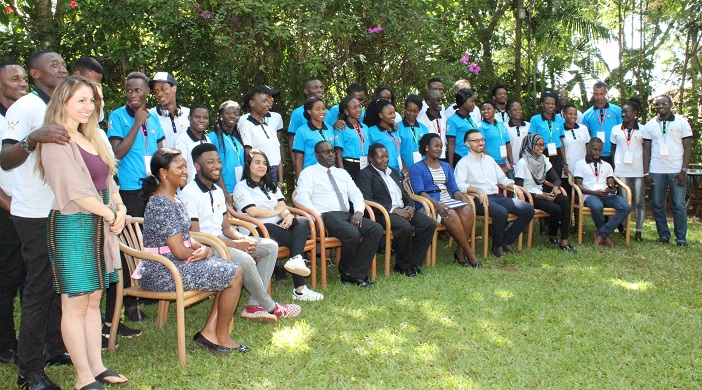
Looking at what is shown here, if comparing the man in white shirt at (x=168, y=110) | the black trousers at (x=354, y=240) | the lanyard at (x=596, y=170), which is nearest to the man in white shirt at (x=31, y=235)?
the man in white shirt at (x=168, y=110)

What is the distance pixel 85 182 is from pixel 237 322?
2032 mm

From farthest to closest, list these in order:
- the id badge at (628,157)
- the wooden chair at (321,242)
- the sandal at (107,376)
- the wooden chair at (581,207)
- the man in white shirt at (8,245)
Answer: the id badge at (628,157) → the wooden chair at (581,207) → the wooden chair at (321,242) → the man in white shirt at (8,245) → the sandal at (107,376)

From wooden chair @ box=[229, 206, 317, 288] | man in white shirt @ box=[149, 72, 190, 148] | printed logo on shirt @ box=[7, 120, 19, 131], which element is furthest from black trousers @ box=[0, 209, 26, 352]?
man in white shirt @ box=[149, 72, 190, 148]

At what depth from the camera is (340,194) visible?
245 inches

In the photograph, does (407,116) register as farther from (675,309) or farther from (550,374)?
(550,374)

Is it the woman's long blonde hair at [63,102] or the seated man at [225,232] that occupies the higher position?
the woman's long blonde hair at [63,102]

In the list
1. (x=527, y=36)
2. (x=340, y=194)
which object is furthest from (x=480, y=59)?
(x=340, y=194)

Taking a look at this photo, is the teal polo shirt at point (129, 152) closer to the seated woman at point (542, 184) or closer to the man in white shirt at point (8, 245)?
the man in white shirt at point (8, 245)

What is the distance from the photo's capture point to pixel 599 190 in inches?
320

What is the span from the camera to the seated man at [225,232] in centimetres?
466

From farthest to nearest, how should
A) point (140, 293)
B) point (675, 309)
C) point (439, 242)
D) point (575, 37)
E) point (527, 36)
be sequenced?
point (575, 37)
point (527, 36)
point (439, 242)
point (675, 309)
point (140, 293)

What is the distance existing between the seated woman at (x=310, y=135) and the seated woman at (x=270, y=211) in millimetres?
830

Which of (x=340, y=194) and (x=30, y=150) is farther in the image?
(x=340, y=194)

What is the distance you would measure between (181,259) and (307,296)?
155cm
